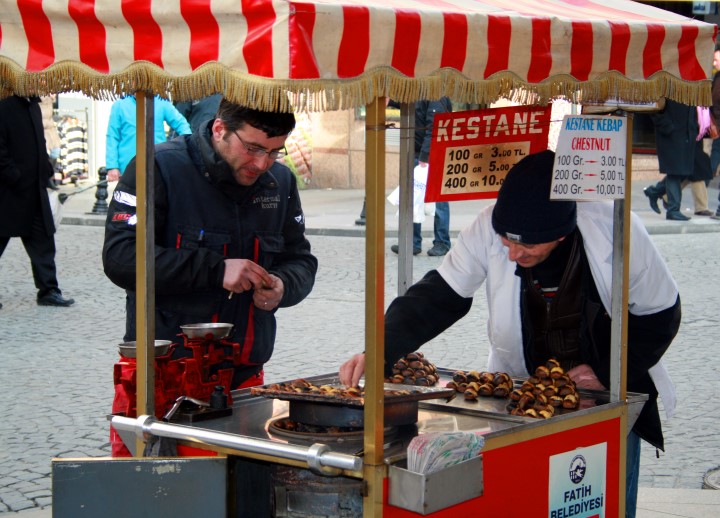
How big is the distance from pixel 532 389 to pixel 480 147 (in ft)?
3.00

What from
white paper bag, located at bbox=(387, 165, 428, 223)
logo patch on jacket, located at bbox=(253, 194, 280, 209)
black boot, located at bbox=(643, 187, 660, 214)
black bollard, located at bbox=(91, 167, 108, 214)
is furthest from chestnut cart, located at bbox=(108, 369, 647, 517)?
black boot, located at bbox=(643, 187, 660, 214)

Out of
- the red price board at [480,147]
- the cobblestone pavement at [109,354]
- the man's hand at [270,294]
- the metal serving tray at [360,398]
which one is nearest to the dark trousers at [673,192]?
the cobblestone pavement at [109,354]

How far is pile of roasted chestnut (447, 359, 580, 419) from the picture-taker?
348cm

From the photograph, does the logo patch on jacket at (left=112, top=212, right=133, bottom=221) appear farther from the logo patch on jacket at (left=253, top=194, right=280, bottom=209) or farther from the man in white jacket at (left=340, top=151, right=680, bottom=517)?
the man in white jacket at (left=340, top=151, right=680, bottom=517)

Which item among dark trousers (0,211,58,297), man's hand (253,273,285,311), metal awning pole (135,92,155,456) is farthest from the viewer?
dark trousers (0,211,58,297)

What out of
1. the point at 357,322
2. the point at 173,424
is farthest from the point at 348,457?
the point at 357,322

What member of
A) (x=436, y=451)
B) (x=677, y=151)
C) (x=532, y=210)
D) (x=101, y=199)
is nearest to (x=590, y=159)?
(x=532, y=210)

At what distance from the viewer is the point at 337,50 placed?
2588 mm

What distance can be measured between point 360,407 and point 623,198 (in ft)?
3.69

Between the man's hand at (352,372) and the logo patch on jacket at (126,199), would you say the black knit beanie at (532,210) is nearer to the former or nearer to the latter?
the man's hand at (352,372)

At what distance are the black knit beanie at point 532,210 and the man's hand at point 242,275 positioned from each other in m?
0.82

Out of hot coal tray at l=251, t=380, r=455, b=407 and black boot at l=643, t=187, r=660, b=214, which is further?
black boot at l=643, t=187, r=660, b=214

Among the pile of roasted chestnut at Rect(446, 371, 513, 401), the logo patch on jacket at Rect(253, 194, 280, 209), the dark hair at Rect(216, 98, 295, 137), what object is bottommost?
the pile of roasted chestnut at Rect(446, 371, 513, 401)

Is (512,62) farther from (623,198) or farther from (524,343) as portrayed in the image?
(524,343)
